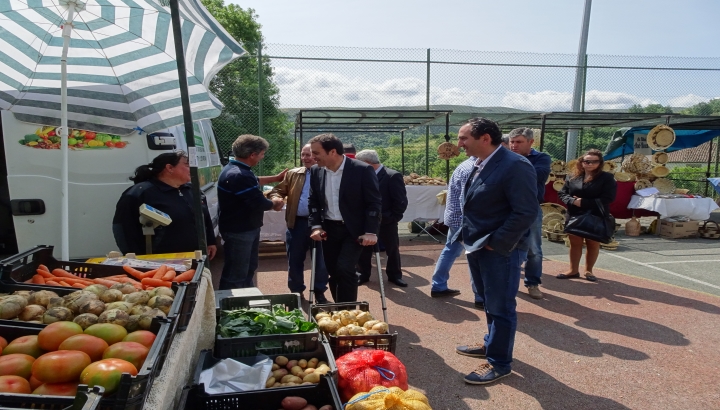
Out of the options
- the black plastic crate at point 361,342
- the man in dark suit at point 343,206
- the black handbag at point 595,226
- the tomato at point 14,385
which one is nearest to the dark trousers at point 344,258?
the man in dark suit at point 343,206

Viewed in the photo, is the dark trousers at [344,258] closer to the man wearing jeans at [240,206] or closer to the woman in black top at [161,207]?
the man wearing jeans at [240,206]

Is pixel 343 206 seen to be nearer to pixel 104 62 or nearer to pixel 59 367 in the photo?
pixel 104 62

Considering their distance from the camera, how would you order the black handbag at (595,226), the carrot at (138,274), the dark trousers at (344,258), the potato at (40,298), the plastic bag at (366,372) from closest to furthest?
the potato at (40,298) → the plastic bag at (366,372) → the carrot at (138,274) → the dark trousers at (344,258) → the black handbag at (595,226)

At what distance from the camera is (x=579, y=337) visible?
4.39 metres

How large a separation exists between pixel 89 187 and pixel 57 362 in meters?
3.75

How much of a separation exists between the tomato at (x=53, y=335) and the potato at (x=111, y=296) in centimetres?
38

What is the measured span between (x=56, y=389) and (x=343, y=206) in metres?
2.72

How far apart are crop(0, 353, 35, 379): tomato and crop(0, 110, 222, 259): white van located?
353 cm

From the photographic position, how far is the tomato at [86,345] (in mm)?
1608

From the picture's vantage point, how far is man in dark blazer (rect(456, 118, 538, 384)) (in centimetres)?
315

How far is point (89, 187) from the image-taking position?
4699mm

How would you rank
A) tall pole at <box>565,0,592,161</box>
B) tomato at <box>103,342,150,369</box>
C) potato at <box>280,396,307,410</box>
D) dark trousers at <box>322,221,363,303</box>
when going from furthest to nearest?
tall pole at <box>565,0,592,161</box> → dark trousers at <box>322,221,363,303</box> → potato at <box>280,396,307,410</box> → tomato at <box>103,342,150,369</box>

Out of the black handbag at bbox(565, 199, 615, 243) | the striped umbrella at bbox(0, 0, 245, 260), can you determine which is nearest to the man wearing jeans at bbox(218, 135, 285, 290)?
the striped umbrella at bbox(0, 0, 245, 260)

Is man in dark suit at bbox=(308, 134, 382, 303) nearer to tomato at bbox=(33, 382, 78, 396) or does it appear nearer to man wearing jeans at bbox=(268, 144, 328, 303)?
man wearing jeans at bbox=(268, 144, 328, 303)
